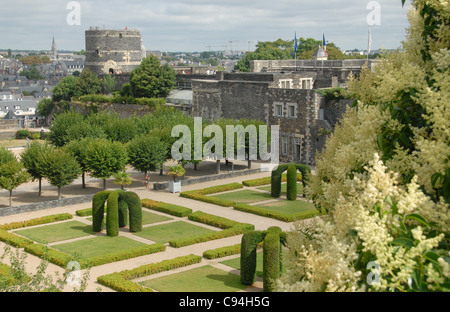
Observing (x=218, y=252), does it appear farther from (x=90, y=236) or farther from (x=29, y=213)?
(x=29, y=213)

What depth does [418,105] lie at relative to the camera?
10.1 m

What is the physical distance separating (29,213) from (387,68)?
95.2ft

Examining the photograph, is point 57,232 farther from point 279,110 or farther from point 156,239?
point 279,110

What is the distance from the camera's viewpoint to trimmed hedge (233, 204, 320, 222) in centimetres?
3277

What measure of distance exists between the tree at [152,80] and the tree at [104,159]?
3163 centimetres

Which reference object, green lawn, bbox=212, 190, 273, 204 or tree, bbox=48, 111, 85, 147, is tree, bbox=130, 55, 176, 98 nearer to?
tree, bbox=48, 111, 85, 147

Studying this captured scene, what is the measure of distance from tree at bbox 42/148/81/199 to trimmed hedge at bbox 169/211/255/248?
937 cm

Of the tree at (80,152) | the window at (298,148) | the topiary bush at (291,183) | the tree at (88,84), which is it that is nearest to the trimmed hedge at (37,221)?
the tree at (80,152)

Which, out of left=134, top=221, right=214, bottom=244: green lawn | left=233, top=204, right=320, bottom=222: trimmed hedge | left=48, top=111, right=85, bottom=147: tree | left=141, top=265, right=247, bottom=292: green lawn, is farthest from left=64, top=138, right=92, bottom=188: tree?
left=141, top=265, right=247, bottom=292: green lawn

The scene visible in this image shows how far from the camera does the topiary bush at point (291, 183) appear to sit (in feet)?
122

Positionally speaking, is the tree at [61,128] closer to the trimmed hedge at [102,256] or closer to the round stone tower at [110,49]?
the trimmed hedge at [102,256]

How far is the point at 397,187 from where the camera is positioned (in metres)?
8.66

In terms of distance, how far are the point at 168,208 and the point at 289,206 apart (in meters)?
7.88

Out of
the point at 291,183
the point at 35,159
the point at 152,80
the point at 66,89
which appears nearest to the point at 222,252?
the point at 291,183
